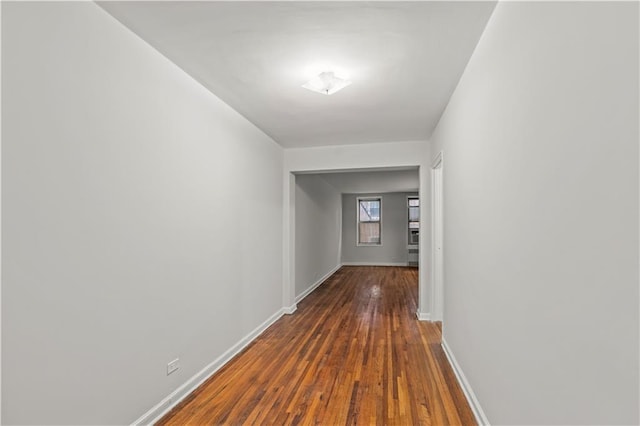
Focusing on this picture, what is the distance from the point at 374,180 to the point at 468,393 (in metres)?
6.02

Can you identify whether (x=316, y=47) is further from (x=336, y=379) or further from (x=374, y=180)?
(x=374, y=180)

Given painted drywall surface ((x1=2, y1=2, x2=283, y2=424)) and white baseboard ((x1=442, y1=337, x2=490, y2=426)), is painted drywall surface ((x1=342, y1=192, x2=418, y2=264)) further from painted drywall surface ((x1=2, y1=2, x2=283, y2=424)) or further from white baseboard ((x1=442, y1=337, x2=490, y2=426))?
painted drywall surface ((x1=2, y1=2, x2=283, y2=424))

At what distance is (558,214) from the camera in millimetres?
1161

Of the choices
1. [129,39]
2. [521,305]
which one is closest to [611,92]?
[521,305]

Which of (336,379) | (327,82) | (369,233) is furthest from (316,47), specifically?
(369,233)

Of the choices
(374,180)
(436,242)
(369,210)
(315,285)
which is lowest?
(315,285)

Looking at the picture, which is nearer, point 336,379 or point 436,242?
point 336,379

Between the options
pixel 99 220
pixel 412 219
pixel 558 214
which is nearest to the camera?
pixel 558 214

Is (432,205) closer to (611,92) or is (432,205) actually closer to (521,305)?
(521,305)

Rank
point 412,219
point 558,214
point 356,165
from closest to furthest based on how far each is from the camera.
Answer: point 558,214, point 356,165, point 412,219

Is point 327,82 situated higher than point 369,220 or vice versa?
point 327,82

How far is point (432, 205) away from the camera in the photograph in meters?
4.50

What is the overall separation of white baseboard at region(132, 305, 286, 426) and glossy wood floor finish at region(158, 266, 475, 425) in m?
0.05

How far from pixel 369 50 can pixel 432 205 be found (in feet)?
8.89
